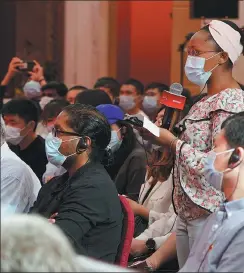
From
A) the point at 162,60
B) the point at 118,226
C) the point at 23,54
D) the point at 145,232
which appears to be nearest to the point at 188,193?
the point at 118,226

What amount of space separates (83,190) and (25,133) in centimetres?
297

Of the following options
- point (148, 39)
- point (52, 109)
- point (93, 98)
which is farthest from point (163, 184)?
point (148, 39)

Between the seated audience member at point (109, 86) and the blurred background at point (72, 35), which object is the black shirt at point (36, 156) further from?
the blurred background at point (72, 35)

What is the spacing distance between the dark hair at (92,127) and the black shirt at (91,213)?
7.0 inches

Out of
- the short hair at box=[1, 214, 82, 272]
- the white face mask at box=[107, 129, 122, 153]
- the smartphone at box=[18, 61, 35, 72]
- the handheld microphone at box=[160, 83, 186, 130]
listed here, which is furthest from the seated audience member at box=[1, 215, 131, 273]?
the smartphone at box=[18, 61, 35, 72]

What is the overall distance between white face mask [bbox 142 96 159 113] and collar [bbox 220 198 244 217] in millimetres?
5340

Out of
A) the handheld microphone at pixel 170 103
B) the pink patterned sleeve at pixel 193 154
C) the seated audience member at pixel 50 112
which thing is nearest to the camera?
the pink patterned sleeve at pixel 193 154

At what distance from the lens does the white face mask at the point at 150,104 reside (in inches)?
342

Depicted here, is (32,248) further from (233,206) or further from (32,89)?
(32,89)

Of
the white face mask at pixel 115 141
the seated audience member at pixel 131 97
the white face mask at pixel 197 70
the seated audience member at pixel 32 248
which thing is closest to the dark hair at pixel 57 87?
the seated audience member at pixel 131 97

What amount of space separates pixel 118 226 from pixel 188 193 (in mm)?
392

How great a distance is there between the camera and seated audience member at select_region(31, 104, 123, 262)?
391 cm

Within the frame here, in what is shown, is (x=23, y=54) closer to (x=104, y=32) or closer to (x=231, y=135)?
(x=104, y=32)

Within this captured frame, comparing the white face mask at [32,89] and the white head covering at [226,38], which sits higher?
the white head covering at [226,38]
